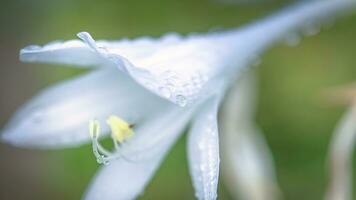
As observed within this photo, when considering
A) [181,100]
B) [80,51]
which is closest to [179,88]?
[181,100]

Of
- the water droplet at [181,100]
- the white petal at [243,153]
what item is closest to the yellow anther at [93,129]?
the water droplet at [181,100]

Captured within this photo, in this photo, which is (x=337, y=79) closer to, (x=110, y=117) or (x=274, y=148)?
(x=274, y=148)

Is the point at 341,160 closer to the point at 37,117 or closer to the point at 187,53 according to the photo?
the point at 187,53

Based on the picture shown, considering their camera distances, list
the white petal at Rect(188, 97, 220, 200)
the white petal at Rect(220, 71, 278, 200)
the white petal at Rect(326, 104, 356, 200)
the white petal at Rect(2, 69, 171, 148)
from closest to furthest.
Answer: the white petal at Rect(188, 97, 220, 200) < the white petal at Rect(2, 69, 171, 148) < the white petal at Rect(326, 104, 356, 200) < the white petal at Rect(220, 71, 278, 200)

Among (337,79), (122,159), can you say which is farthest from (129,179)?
(337,79)

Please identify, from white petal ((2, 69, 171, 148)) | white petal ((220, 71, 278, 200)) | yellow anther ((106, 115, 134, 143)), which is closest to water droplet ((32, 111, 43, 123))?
white petal ((2, 69, 171, 148))

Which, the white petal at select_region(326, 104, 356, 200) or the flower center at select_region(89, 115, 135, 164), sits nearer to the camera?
the flower center at select_region(89, 115, 135, 164)

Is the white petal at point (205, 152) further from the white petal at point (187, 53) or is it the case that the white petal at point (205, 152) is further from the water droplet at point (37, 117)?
the water droplet at point (37, 117)

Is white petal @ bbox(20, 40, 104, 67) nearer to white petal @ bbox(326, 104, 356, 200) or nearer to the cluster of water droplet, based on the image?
the cluster of water droplet
